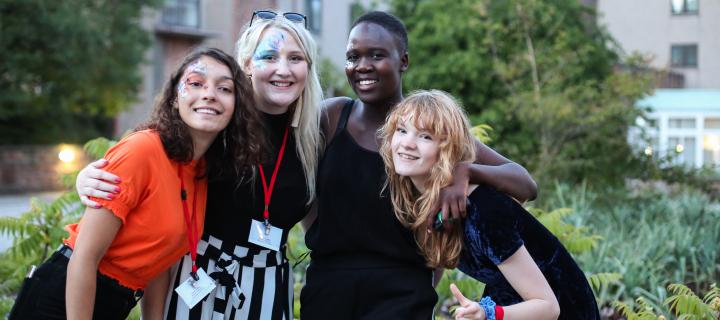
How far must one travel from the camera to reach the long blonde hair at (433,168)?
2758 millimetres

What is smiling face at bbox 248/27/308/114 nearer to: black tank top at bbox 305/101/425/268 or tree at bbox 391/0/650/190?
black tank top at bbox 305/101/425/268

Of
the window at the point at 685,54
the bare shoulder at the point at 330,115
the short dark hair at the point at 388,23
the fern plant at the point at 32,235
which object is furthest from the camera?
the window at the point at 685,54

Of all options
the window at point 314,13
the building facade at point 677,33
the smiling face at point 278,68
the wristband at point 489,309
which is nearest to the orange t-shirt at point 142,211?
the smiling face at point 278,68

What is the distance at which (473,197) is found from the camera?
8.91 ft

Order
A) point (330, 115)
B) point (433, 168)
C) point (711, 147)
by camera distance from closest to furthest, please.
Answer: point (433, 168)
point (330, 115)
point (711, 147)

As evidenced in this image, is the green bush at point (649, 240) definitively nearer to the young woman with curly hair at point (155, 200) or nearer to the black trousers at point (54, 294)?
the young woman with curly hair at point (155, 200)

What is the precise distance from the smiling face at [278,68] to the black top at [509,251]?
1.02 m

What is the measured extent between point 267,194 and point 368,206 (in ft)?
1.51

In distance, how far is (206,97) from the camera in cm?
292

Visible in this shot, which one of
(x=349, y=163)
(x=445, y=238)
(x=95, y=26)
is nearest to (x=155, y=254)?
(x=349, y=163)

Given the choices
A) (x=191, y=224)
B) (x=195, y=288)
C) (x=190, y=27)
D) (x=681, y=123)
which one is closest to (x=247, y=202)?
(x=191, y=224)

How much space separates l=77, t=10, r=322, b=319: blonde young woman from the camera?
10.4 ft

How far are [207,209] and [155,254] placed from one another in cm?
41

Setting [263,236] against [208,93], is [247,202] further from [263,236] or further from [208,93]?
[208,93]
